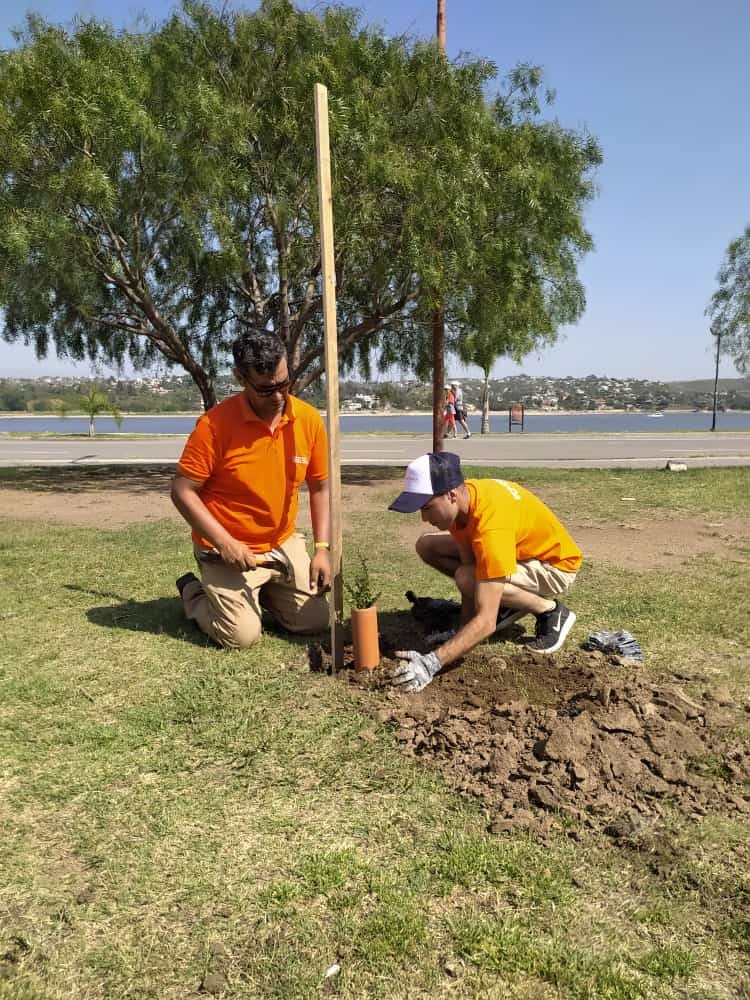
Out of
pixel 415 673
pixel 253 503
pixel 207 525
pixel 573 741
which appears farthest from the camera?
pixel 253 503

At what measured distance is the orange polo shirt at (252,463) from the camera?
4418mm

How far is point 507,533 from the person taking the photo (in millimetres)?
3904

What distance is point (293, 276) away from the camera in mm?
13070

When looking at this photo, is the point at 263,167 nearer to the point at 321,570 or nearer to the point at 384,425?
the point at 321,570

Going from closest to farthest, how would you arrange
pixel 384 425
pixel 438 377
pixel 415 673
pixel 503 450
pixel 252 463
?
pixel 415 673 < pixel 252 463 < pixel 438 377 < pixel 503 450 < pixel 384 425

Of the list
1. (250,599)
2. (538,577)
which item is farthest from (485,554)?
(250,599)

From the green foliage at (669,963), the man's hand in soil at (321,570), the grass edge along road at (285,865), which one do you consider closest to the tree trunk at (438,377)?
the man's hand in soil at (321,570)

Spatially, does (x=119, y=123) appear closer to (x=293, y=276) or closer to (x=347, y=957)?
(x=293, y=276)

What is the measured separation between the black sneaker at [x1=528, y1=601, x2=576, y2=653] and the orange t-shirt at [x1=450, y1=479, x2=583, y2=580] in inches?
10.3

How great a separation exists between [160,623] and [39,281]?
341 inches

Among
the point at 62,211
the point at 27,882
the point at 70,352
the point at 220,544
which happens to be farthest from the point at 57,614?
the point at 70,352

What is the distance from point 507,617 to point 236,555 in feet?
5.20

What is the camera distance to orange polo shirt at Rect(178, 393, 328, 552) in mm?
4418

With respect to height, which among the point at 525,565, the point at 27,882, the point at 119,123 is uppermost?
the point at 119,123
